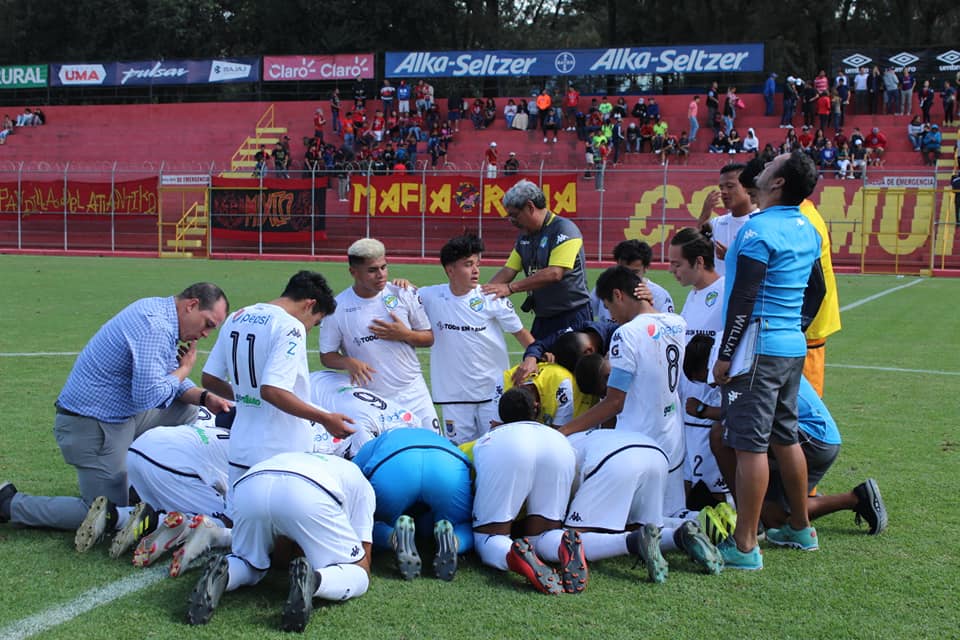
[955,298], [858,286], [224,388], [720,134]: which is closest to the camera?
[224,388]

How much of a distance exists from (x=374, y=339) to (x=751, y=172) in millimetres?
2963

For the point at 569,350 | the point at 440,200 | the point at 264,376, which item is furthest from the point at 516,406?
the point at 440,200

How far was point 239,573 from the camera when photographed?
446 centimetres

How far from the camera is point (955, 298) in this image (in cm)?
2086

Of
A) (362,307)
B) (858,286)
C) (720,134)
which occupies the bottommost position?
(858,286)

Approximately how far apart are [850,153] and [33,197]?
31641mm

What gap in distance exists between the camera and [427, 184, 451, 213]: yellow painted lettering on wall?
3434cm

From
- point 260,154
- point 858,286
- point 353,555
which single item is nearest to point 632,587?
point 353,555

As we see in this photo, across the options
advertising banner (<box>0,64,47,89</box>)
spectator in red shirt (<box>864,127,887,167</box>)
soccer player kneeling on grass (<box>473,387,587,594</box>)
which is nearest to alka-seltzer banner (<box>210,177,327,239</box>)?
advertising banner (<box>0,64,47,89</box>)

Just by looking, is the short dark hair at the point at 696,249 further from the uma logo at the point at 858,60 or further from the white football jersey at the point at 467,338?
the uma logo at the point at 858,60

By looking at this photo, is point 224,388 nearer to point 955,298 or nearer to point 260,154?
point 955,298

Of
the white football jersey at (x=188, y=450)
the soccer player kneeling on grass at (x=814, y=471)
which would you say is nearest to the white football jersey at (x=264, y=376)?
the white football jersey at (x=188, y=450)

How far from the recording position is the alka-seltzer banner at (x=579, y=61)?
126ft

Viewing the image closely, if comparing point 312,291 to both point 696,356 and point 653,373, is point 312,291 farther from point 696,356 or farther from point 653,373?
point 696,356
